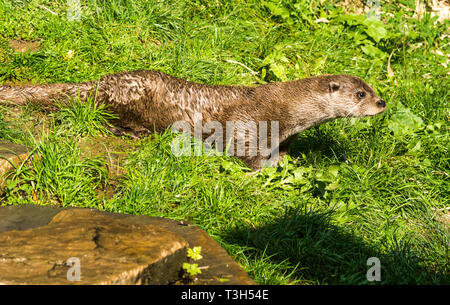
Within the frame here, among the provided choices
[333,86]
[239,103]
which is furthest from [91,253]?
[333,86]

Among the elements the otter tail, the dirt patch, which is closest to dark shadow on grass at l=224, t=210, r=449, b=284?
the otter tail

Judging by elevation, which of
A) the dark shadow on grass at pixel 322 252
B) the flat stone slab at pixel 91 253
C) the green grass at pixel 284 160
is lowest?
the dark shadow on grass at pixel 322 252

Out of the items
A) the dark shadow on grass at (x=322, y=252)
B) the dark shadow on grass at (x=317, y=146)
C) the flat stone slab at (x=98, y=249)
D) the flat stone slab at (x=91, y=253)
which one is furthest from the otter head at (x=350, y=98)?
the flat stone slab at (x=91, y=253)

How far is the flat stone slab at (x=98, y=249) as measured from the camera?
197cm

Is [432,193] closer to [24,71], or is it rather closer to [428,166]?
[428,166]

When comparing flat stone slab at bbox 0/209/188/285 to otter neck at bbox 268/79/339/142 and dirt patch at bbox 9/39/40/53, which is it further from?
dirt patch at bbox 9/39/40/53

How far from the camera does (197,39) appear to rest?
16.4 feet

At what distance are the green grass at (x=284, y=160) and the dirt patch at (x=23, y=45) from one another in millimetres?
53

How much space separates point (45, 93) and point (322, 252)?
2418 millimetres

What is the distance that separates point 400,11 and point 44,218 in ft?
16.7

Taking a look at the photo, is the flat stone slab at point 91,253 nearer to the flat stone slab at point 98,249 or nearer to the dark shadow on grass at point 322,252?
the flat stone slab at point 98,249

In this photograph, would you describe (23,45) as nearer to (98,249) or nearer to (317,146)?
(317,146)

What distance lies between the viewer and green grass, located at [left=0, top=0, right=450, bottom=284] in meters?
3.05

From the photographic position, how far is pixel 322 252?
9.64ft
